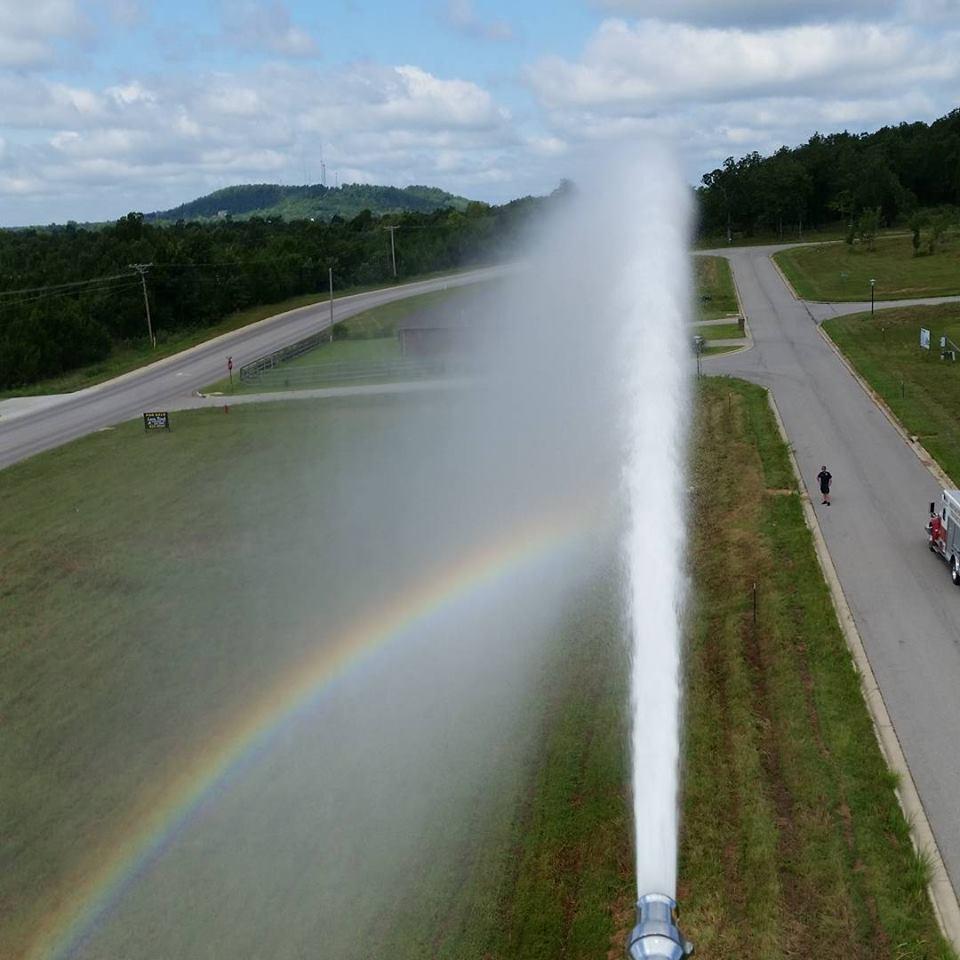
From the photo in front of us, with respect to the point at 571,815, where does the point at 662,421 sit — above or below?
above

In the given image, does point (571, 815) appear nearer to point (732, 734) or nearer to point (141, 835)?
point (732, 734)

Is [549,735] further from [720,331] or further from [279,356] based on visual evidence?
[279,356]

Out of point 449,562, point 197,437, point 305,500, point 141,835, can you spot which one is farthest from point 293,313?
point 141,835

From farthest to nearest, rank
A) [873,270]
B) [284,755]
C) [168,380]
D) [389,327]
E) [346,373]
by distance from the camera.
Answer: [873,270]
[389,327]
[168,380]
[346,373]
[284,755]

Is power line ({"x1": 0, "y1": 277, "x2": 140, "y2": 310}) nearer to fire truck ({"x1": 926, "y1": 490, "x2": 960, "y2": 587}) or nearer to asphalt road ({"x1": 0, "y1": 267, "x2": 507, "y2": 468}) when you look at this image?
asphalt road ({"x1": 0, "y1": 267, "x2": 507, "y2": 468})

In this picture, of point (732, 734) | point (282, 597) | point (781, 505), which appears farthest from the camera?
point (781, 505)

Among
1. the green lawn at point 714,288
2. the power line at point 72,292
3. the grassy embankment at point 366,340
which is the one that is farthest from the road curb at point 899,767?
the power line at point 72,292

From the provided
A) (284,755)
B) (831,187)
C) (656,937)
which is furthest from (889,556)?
(831,187)
